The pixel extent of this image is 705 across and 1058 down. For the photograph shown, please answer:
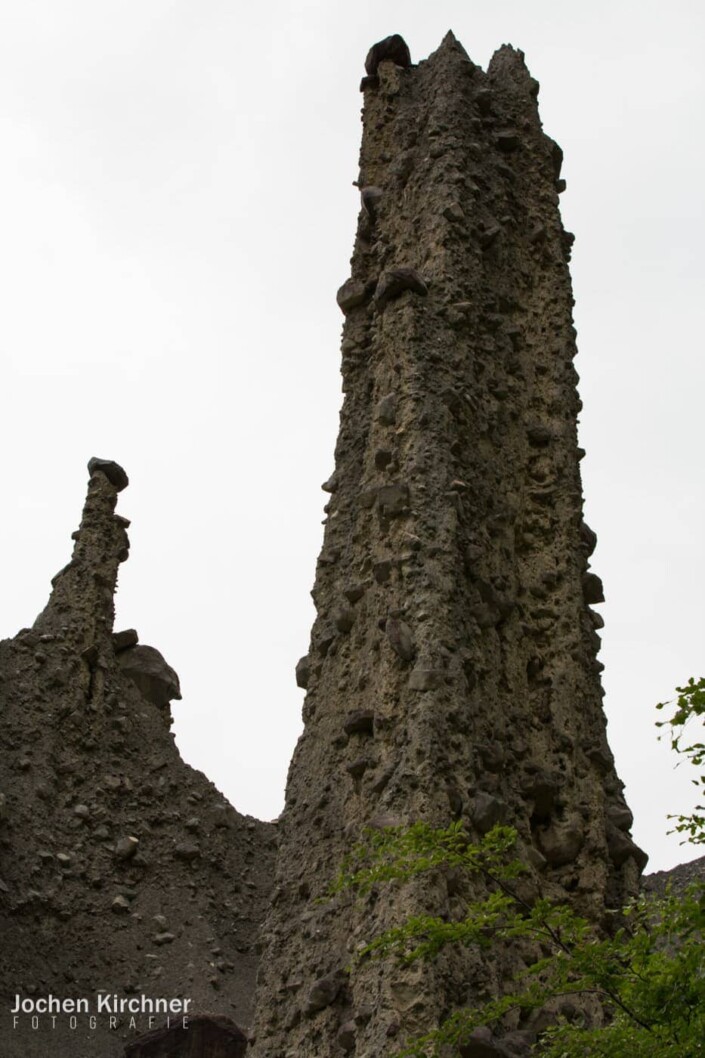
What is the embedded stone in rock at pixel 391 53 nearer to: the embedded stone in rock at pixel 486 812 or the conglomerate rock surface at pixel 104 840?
the embedded stone in rock at pixel 486 812

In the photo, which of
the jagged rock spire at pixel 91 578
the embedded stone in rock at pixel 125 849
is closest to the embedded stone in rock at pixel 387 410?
the embedded stone in rock at pixel 125 849

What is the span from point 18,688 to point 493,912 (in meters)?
10.7

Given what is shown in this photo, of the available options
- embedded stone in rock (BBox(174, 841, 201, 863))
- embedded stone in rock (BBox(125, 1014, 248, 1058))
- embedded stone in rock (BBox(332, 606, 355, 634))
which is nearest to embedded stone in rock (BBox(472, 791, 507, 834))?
embedded stone in rock (BBox(332, 606, 355, 634))

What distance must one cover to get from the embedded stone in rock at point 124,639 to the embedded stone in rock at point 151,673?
52 millimetres

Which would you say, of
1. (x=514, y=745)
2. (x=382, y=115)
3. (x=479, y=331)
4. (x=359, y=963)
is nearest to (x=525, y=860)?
(x=514, y=745)

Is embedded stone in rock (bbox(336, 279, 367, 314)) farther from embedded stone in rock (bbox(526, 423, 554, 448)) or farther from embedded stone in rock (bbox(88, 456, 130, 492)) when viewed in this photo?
embedded stone in rock (bbox(88, 456, 130, 492))

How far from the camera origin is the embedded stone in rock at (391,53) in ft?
37.5

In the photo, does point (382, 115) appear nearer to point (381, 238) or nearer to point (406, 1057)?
point (381, 238)

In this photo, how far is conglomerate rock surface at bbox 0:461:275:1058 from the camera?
43.3 feet

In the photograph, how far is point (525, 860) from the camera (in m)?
7.58

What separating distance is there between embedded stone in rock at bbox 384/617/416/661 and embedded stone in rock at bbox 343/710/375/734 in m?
0.40

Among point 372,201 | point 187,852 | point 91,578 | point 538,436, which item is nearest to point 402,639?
point 538,436

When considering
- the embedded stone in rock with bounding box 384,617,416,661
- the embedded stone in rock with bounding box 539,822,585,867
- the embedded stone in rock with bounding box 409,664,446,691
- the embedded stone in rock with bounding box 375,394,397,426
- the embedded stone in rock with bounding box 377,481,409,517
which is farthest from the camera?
the embedded stone in rock with bounding box 375,394,397,426

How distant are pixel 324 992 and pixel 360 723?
1447 mm
